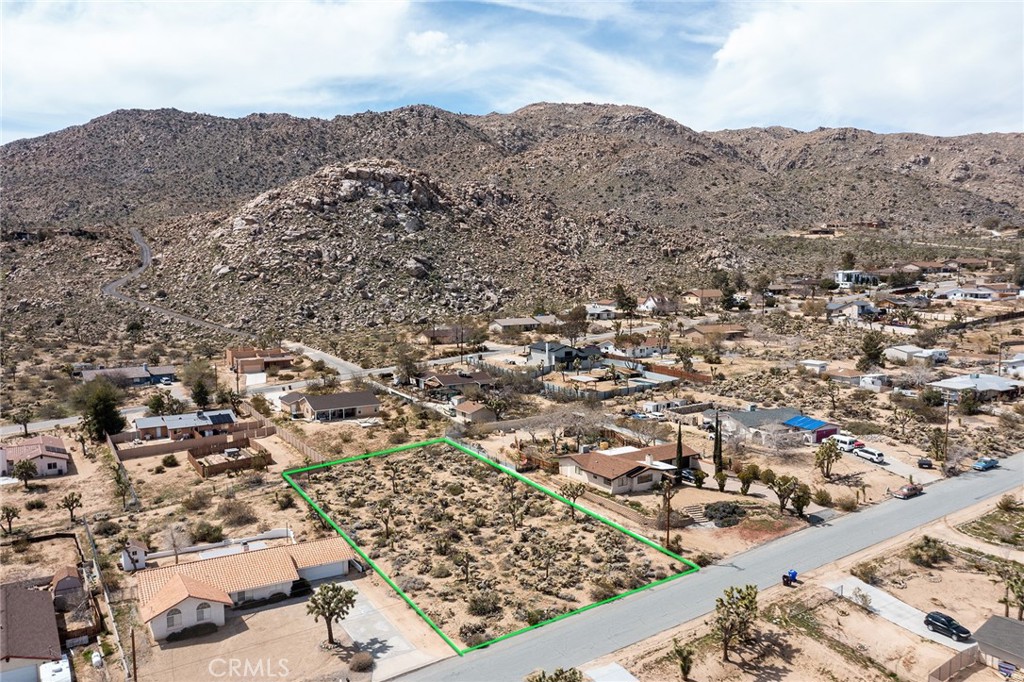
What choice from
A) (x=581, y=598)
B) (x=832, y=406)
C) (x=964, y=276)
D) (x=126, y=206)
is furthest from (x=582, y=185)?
(x=581, y=598)

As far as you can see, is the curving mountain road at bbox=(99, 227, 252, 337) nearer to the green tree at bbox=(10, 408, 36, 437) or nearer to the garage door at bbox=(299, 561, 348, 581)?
the green tree at bbox=(10, 408, 36, 437)

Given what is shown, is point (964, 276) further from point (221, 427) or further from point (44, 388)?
point (44, 388)

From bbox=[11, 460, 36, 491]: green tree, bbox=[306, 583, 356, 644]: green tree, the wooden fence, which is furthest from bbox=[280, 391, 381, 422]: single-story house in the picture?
the wooden fence

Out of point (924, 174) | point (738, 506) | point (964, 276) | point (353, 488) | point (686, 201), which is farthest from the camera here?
point (924, 174)

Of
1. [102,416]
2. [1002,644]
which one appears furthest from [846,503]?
[102,416]

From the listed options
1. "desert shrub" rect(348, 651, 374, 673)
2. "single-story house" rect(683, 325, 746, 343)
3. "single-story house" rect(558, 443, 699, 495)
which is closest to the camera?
"desert shrub" rect(348, 651, 374, 673)

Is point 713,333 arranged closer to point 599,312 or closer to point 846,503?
point 599,312

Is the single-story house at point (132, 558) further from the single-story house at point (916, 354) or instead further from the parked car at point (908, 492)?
the single-story house at point (916, 354)

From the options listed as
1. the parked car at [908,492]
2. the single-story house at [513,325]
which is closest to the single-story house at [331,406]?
the single-story house at [513,325]
